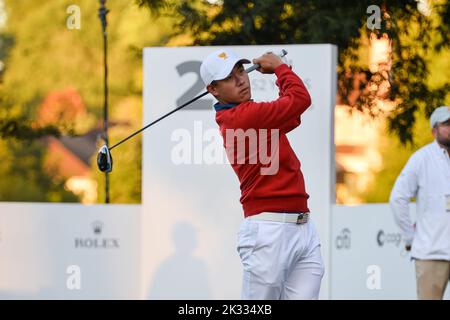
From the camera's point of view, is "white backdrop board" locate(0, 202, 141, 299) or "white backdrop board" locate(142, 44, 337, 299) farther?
"white backdrop board" locate(0, 202, 141, 299)

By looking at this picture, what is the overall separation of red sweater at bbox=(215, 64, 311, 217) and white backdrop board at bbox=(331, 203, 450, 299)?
3.59 meters

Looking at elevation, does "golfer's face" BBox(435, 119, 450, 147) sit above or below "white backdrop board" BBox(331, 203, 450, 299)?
above

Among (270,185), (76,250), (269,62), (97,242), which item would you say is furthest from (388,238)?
(269,62)

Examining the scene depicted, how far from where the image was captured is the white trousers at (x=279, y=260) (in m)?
6.89

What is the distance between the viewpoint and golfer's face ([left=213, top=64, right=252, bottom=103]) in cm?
702

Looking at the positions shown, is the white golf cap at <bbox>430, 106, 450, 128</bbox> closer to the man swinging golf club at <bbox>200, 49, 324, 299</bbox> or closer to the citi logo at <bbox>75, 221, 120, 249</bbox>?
the man swinging golf club at <bbox>200, 49, 324, 299</bbox>

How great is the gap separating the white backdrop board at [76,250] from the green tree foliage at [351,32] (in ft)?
8.05

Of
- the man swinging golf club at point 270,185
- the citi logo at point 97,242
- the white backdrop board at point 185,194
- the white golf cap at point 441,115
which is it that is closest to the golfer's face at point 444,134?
the white golf cap at point 441,115

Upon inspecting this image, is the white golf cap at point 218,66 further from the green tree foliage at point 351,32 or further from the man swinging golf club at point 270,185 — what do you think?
the green tree foliage at point 351,32

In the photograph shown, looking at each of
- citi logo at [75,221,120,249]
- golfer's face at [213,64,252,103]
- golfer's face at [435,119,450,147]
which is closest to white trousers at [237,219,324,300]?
golfer's face at [213,64,252,103]
